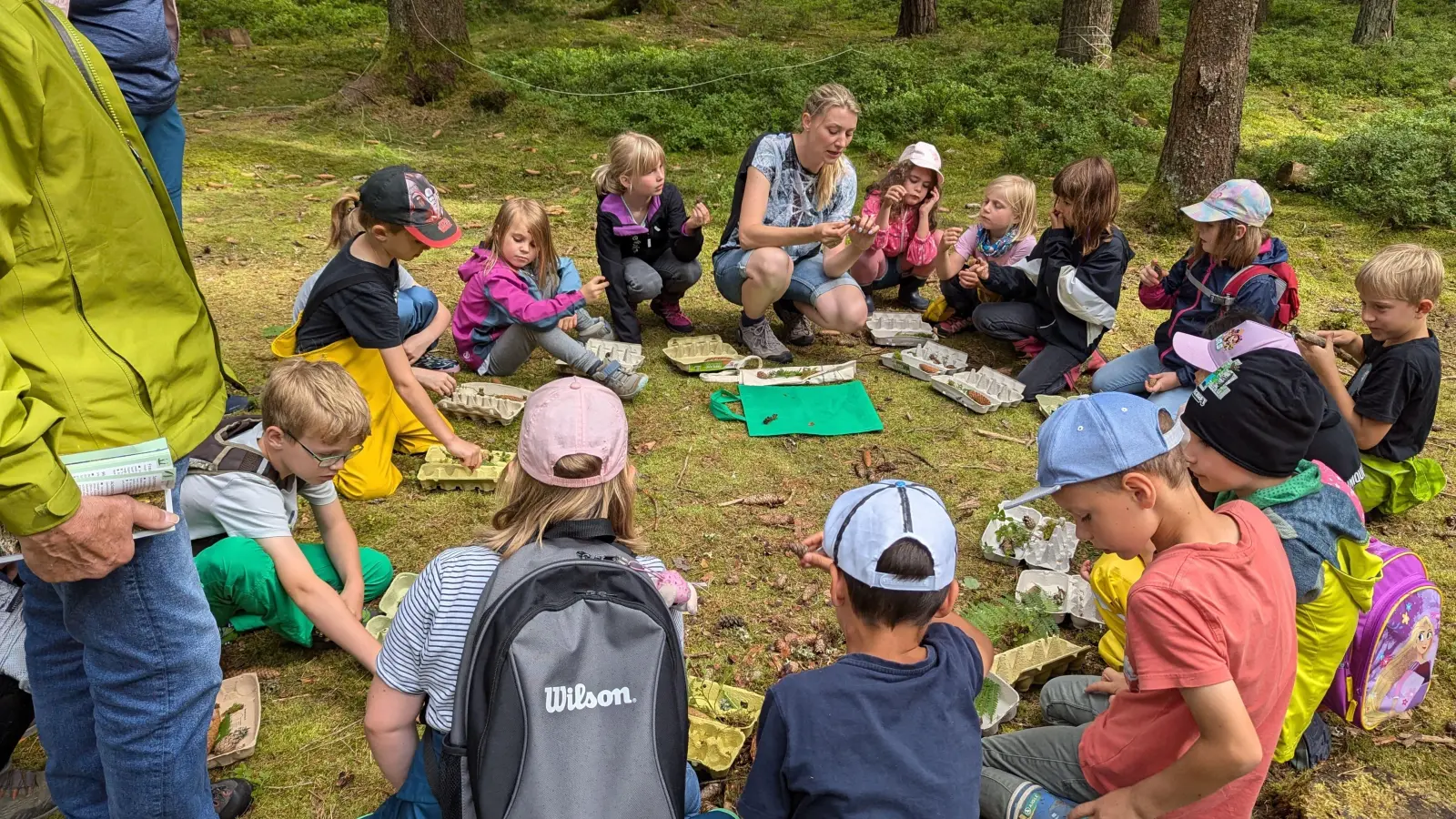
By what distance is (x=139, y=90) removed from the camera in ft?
14.2

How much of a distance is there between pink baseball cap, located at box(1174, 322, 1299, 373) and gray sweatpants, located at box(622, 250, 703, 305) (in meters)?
2.83

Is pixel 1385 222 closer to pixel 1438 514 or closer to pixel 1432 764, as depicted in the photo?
pixel 1438 514

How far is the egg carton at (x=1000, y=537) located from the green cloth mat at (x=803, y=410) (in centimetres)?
100

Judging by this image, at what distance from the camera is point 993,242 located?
6227mm

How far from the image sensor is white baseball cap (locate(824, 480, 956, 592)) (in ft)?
6.99

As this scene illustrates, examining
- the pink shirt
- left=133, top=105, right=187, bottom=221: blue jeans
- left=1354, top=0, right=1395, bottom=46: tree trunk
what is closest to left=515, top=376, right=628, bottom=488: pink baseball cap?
left=133, top=105, right=187, bottom=221: blue jeans

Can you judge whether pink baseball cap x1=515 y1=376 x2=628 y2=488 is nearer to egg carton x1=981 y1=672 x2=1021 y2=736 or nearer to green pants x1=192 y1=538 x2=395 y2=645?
green pants x1=192 y1=538 x2=395 y2=645

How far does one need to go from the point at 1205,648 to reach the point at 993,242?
4413mm

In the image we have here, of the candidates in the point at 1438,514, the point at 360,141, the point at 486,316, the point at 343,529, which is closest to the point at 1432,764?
the point at 1438,514

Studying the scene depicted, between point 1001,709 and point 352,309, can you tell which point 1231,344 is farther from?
point 352,309

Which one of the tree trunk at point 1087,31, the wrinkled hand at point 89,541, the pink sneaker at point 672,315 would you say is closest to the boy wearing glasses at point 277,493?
the wrinkled hand at point 89,541

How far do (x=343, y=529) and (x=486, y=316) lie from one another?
219 cm

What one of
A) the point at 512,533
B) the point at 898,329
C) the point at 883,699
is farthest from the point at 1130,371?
the point at 512,533

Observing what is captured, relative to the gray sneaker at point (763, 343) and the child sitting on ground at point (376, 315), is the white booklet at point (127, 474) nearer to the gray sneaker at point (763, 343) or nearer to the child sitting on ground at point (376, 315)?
the child sitting on ground at point (376, 315)
